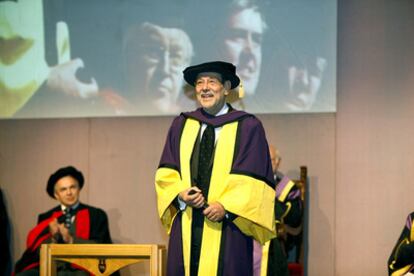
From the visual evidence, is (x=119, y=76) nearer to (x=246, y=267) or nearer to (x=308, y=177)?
(x=308, y=177)

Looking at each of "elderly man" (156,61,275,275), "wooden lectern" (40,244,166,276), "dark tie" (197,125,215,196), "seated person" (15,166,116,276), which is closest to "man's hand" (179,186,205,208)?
"elderly man" (156,61,275,275)

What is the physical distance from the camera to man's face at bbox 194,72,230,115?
3.73 metres

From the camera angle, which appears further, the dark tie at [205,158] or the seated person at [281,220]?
the seated person at [281,220]

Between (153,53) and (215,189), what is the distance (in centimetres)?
323

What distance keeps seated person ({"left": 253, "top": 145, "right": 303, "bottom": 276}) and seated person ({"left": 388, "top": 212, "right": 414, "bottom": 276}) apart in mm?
699

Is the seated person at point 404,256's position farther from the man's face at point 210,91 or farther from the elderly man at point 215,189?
the man's face at point 210,91

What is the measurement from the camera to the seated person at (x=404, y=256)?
5.17 metres

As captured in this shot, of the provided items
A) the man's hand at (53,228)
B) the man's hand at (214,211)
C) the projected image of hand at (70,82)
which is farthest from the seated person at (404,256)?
the projected image of hand at (70,82)

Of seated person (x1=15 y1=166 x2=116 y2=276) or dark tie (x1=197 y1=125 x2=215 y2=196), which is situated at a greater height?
dark tie (x1=197 y1=125 x2=215 y2=196)

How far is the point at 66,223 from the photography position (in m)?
6.02

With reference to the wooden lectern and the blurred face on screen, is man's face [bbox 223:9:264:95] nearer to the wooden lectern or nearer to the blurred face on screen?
the blurred face on screen

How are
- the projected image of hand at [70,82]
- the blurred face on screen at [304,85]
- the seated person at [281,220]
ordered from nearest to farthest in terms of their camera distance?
the seated person at [281,220] → the blurred face on screen at [304,85] → the projected image of hand at [70,82]

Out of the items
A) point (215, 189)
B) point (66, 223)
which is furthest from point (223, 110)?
point (66, 223)

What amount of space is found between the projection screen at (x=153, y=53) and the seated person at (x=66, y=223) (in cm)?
81
